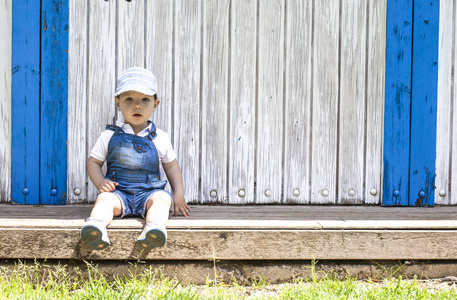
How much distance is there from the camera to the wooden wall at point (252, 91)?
10.5ft

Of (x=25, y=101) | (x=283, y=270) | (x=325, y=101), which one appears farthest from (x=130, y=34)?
(x=283, y=270)

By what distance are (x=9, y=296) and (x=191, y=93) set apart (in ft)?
5.55

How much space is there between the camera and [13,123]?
312 cm

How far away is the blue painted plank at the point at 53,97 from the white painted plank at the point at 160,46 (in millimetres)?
554

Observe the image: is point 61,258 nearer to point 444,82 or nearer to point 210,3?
point 210,3

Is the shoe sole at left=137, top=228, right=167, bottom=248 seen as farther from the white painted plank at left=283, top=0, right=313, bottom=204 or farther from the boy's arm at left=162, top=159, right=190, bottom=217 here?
the white painted plank at left=283, top=0, right=313, bottom=204

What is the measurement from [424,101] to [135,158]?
201 cm

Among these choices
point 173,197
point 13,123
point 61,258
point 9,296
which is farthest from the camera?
point 13,123

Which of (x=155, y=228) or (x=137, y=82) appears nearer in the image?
(x=155, y=228)

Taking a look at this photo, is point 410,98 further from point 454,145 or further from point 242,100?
point 242,100

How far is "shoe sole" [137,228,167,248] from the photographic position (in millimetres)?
2322

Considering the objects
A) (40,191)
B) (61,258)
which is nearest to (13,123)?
(40,191)

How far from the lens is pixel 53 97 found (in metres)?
3.13

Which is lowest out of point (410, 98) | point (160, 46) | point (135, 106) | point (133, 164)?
point (133, 164)
